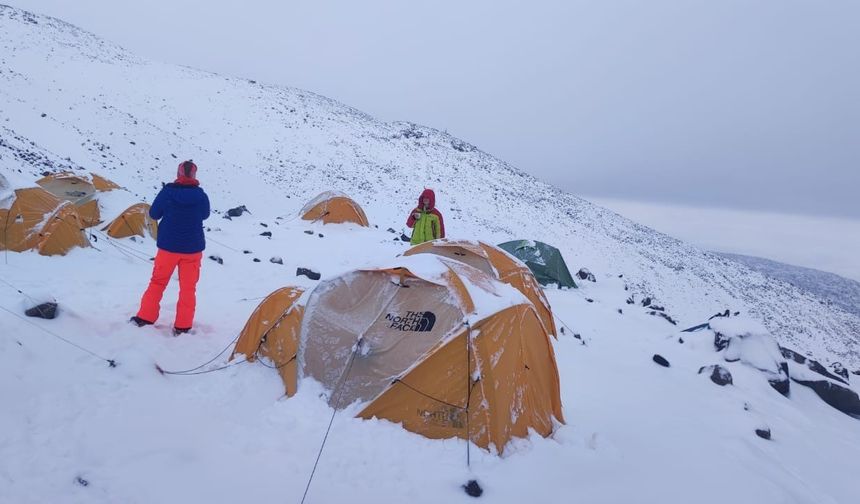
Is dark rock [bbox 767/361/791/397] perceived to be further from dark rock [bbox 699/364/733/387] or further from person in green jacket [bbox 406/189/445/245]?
person in green jacket [bbox 406/189/445/245]

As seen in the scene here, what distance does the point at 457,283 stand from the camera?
5.34 meters

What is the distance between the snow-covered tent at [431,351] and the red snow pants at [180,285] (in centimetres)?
152

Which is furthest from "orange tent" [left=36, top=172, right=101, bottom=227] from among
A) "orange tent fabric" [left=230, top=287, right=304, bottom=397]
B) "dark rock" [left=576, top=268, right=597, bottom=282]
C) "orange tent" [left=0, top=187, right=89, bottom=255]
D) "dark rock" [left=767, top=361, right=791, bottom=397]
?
"dark rock" [left=767, top=361, right=791, bottom=397]

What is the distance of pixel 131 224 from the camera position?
37.4 ft

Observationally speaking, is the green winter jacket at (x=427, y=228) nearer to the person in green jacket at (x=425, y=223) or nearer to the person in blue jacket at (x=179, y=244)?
the person in green jacket at (x=425, y=223)

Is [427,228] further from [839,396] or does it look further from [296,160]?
[296,160]

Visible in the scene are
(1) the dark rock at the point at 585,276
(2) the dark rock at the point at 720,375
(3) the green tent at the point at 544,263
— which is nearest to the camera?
(2) the dark rock at the point at 720,375

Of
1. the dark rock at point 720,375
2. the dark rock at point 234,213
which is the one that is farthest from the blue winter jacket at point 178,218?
the dark rock at point 234,213

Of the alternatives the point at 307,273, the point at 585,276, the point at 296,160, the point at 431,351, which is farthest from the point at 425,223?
the point at 296,160

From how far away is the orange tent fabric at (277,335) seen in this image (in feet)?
18.4

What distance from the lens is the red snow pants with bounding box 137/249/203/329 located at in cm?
607

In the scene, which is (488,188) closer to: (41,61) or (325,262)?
(325,262)

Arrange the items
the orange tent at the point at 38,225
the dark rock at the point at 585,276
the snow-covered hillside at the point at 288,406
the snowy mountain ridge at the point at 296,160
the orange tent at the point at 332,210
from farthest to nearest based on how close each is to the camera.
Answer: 1. the snowy mountain ridge at the point at 296,160
2. the orange tent at the point at 332,210
3. the dark rock at the point at 585,276
4. the orange tent at the point at 38,225
5. the snow-covered hillside at the point at 288,406

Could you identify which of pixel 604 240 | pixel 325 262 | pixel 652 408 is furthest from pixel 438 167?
pixel 652 408
